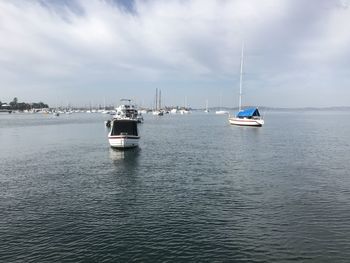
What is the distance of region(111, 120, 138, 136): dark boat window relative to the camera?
2365 inches

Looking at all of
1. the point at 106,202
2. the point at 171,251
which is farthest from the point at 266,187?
the point at 171,251

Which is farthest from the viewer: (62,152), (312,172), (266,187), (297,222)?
(62,152)

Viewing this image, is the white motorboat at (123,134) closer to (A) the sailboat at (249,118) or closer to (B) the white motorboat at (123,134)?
(B) the white motorboat at (123,134)

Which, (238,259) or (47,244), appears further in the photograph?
(47,244)

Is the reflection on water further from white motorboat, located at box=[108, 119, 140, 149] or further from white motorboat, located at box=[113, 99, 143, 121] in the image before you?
white motorboat, located at box=[113, 99, 143, 121]

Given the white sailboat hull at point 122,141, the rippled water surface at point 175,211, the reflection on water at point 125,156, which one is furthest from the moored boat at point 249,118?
the rippled water surface at point 175,211

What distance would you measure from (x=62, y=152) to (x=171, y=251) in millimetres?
42298

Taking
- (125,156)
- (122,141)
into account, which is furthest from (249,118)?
(125,156)

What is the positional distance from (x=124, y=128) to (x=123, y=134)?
6.71 feet

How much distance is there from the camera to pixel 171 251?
1856 centimetres

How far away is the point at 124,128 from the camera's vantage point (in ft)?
199

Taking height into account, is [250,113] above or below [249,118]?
above

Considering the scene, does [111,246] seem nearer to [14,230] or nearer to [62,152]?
[14,230]

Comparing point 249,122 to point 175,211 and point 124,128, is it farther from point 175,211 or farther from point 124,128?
point 175,211
